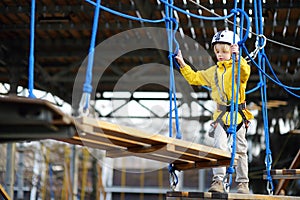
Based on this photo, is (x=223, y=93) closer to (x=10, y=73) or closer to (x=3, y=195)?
(x=3, y=195)

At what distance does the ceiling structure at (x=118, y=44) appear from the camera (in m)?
8.77

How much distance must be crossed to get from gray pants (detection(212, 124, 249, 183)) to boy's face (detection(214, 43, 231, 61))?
1.76 ft

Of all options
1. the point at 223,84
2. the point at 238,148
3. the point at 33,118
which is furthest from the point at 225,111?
the point at 33,118

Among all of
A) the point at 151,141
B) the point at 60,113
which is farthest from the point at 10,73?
the point at 60,113

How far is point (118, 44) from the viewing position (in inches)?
419

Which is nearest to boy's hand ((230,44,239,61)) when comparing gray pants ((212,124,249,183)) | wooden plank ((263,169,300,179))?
gray pants ((212,124,249,183))

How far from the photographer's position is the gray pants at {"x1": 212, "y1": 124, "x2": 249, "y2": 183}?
4.56m

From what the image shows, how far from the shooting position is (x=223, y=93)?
4.68 meters

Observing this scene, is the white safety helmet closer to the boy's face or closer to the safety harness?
the boy's face

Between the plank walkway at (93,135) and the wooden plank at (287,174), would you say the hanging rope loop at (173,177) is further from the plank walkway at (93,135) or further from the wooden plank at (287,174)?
the wooden plank at (287,174)

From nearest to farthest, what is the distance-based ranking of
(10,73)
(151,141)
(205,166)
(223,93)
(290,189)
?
(151,141)
(205,166)
(223,93)
(10,73)
(290,189)

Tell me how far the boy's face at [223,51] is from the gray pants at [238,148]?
54 cm

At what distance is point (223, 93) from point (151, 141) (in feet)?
4.35

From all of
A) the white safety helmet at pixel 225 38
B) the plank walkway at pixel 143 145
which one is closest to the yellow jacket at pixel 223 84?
the white safety helmet at pixel 225 38
